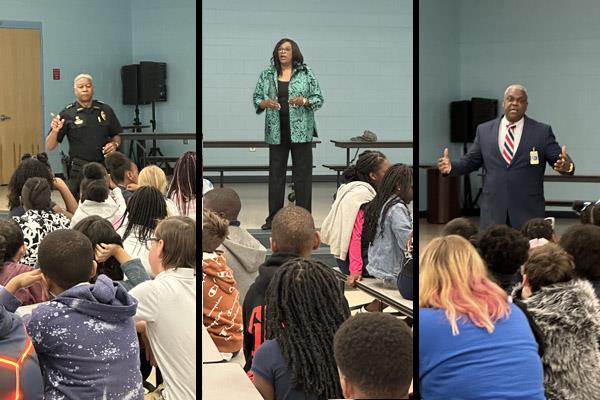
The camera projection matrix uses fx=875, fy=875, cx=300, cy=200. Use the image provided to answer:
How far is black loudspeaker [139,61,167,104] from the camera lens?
2145 millimetres

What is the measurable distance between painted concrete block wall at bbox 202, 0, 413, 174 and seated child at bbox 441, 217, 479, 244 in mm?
321

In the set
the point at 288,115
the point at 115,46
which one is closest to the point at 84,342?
the point at 288,115

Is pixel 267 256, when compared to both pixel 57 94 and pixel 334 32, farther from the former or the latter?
pixel 57 94

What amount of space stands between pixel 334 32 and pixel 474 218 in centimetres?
53

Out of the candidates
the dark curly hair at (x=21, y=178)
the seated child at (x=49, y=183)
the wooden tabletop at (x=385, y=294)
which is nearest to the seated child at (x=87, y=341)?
the wooden tabletop at (x=385, y=294)

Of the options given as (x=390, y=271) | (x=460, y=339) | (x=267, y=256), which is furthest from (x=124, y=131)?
(x=460, y=339)

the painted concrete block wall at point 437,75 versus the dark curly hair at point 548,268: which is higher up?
the painted concrete block wall at point 437,75

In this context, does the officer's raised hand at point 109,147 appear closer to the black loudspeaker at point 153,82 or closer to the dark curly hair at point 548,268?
the black loudspeaker at point 153,82

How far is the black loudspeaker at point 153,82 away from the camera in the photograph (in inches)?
84.4

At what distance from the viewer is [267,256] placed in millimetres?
1724

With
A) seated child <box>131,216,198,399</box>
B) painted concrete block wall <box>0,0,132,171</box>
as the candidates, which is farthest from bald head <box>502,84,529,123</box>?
painted concrete block wall <box>0,0,132,171</box>

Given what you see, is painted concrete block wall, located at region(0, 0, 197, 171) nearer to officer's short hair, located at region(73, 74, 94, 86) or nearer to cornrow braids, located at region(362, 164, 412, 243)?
officer's short hair, located at region(73, 74, 94, 86)

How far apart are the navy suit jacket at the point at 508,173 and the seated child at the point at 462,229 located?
23 mm

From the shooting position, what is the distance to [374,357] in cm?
95
